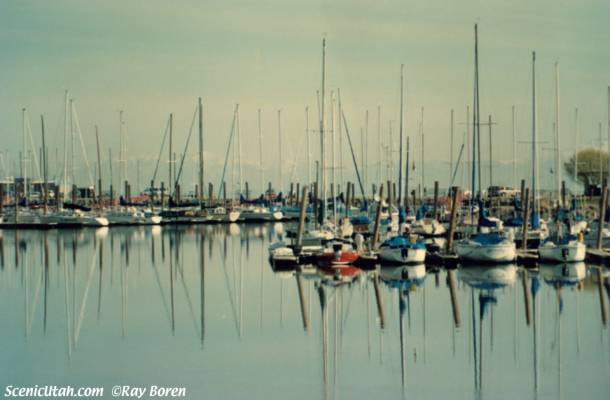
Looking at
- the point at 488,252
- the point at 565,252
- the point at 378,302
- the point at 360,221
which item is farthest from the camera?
the point at 360,221

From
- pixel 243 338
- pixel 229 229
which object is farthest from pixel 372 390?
pixel 229 229

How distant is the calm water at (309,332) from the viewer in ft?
83.2

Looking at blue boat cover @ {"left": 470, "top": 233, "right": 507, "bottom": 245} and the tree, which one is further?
the tree

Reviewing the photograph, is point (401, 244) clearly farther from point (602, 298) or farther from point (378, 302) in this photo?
point (602, 298)

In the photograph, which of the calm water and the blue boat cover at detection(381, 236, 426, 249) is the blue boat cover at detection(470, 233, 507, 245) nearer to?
the calm water

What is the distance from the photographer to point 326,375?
25.9m

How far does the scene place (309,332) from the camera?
3225 centimetres

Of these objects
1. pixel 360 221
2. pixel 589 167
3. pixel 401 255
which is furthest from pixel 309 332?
pixel 589 167

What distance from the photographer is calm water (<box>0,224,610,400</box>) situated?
83.2 ft

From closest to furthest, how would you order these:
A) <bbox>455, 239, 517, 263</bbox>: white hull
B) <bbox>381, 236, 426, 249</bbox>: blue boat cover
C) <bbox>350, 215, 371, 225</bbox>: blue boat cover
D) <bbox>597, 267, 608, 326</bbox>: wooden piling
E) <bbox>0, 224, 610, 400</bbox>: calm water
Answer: <bbox>0, 224, 610, 400</bbox>: calm water, <bbox>597, 267, 608, 326</bbox>: wooden piling, <bbox>455, 239, 517, 263</bbox>: white hull, <bbox>381, 236, 426, 249</bbox>: blue boat cover, <bbox>350, 215, 371, 225</bbox>: blue boat cover

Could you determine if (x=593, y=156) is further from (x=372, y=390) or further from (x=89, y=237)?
(x=372, y=390)

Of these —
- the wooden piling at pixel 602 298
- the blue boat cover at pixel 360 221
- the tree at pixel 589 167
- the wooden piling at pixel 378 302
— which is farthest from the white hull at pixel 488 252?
the tree at pixel 589 167

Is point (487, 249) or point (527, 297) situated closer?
point (527, 297)

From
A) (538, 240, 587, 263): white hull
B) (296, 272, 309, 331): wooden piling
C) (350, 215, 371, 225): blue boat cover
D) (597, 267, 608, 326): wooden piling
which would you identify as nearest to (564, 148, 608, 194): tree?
(350, 215, 371, 225): blue boat cover
